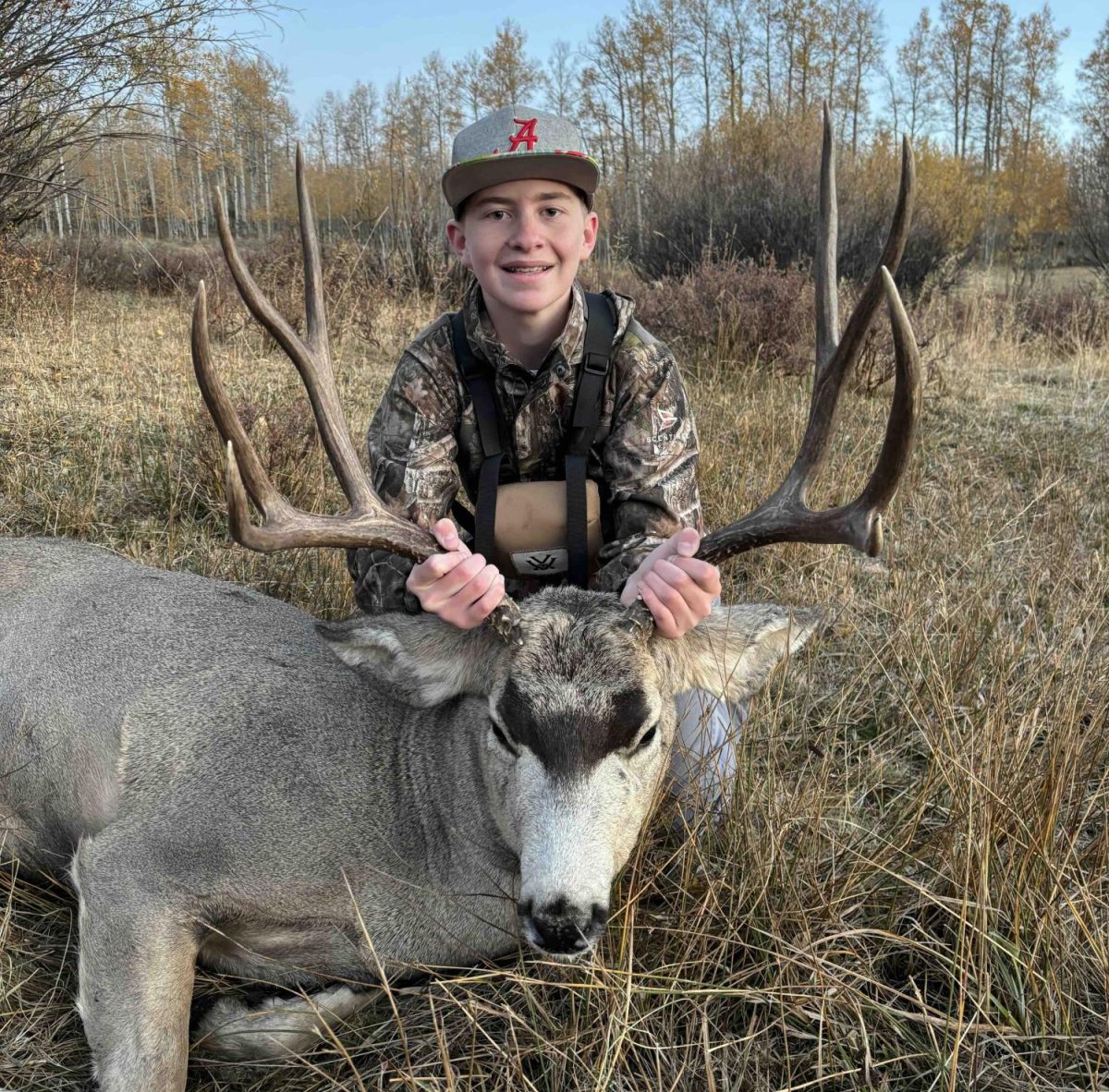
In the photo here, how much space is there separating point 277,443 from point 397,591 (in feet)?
8.12

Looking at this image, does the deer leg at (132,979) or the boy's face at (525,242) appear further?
the boy's face at (525,242)

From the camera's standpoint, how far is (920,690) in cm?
389

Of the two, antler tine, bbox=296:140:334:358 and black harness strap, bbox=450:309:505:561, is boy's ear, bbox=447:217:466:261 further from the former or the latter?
antler tine, bbox=296:140:334:358

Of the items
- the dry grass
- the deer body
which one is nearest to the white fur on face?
the dry grass

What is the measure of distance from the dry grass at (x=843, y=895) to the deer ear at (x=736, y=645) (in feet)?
1.07

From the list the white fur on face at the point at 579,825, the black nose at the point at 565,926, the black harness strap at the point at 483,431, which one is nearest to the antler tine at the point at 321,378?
the black harness strap at the point at 483,431

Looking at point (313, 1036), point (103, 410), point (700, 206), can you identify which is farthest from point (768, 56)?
point (313, 1036)

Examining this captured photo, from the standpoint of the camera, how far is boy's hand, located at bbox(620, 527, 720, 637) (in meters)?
2.59

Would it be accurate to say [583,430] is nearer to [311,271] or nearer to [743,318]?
[311,271]

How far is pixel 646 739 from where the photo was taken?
8.27 feet

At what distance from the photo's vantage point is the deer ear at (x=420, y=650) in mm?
2779

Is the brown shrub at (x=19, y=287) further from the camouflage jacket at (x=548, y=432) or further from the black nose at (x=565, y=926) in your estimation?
the black nose at (x=565, y=926)

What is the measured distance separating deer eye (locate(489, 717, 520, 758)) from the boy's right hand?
0.90ft

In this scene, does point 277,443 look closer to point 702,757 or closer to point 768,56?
point 702,757
